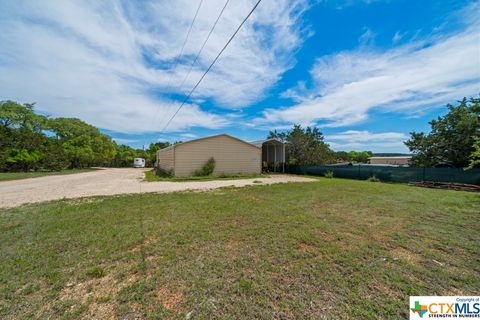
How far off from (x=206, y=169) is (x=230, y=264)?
13055 millimetres

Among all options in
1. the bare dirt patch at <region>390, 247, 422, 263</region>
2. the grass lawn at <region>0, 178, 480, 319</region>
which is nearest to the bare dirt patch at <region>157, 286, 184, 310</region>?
the grass lawn at <region>0, 178, 480, 319</region>

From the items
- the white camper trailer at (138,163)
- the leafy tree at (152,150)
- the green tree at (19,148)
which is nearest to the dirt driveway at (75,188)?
the green tree at (19,148)

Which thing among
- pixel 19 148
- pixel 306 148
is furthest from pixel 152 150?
pixel 306 148

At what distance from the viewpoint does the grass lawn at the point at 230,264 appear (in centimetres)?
187

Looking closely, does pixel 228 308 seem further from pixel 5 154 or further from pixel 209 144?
pixel 5 154

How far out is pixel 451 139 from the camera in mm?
12828

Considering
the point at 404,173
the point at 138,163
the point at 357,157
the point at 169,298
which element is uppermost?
the point at 357,157

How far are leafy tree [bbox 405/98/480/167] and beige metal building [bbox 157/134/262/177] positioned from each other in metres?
12.3

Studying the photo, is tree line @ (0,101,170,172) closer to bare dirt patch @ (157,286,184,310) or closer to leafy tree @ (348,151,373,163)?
bare dirt patch @ (157,286,184,310)

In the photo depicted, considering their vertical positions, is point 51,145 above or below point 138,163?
above

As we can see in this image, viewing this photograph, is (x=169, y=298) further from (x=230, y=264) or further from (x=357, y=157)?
(x=357, y=157)

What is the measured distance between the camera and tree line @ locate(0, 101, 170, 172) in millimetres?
19625

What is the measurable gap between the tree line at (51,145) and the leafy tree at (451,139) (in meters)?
35.7

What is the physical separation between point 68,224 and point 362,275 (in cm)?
550
